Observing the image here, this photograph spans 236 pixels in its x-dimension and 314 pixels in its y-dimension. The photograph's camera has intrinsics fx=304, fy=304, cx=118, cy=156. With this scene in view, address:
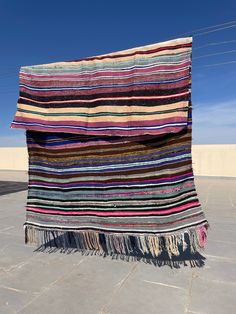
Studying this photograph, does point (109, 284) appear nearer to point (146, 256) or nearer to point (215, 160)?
point (146, 256)

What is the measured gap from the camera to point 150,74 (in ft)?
9.51

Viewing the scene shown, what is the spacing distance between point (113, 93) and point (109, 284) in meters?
1.80

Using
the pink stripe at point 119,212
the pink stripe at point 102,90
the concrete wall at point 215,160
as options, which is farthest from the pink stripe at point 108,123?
the concrete wall at point 215,160

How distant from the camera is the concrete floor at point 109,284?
7.63 ft

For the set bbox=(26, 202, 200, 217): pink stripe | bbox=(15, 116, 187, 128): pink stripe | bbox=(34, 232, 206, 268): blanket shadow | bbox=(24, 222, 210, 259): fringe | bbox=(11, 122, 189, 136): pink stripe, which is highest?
bbox=(15, 116, 187, 128): pink stripe

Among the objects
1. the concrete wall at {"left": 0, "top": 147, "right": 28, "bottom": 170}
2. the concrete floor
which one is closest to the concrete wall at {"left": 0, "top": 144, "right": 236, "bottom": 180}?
the concrete wall at {"left": 0, "top": 147, "right": 28, "bottom": 170}

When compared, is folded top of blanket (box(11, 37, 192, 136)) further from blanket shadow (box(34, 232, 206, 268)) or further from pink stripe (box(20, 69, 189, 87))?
blanket shadow (box(34, 232, 206, 268))

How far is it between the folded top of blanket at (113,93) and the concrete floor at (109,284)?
1.37 meters

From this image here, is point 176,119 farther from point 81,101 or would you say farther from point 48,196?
point 48,196

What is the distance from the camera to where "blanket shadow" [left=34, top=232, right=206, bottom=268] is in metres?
3.21

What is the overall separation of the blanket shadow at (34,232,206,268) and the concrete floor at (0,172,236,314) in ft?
0.25

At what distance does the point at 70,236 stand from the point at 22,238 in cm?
102

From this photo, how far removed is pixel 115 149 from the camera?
2990mm

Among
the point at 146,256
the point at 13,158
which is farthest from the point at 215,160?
the point at 13,158
